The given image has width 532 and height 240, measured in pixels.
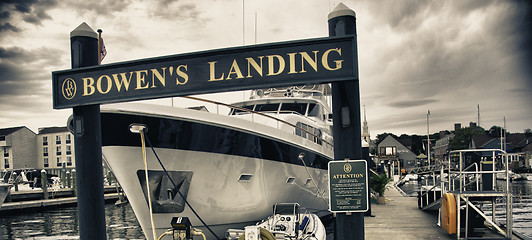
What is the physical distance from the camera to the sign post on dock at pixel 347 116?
4.34 meters

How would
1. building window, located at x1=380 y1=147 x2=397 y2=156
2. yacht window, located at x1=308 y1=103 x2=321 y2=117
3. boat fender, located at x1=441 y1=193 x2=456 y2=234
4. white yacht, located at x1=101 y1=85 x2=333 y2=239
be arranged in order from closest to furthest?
white yacht, located at x1=101 y1=85 x2=333 y2=239 < boat fender, located at x1=441 y1=193 x2=456 y2=234 < yacht window, located at x1=308 y1=103 x2=321 y2=117 < building window, located at x1=380 y1=147 x2=397 y2=156

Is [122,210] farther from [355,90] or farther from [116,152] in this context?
[355,90]

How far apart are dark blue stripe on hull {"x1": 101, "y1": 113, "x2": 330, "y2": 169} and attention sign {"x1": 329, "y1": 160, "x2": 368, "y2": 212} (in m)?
5.19

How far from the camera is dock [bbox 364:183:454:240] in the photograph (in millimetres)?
10336

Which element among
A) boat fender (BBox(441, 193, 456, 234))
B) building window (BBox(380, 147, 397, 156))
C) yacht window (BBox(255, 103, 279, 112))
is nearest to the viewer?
boat fender (BBox(441, 193, 456, 234))

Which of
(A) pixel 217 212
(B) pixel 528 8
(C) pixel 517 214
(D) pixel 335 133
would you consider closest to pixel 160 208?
(A) pixel 217 212

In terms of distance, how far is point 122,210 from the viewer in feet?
87.6

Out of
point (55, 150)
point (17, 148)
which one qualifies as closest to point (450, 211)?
point (55, 150)

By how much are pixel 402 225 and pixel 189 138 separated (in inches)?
259

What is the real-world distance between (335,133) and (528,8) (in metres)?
23.3

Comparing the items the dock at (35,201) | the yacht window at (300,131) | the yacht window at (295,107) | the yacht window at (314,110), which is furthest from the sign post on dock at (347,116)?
the dock at (35,201)

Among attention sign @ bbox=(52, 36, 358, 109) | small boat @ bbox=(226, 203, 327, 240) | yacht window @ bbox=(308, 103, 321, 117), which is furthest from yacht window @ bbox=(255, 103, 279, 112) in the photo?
attention sign @ bbox=(52, 36, 358, 109)

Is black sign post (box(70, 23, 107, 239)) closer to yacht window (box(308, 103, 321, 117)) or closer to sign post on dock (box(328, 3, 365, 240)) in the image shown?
sign post on dock (box(328, 3, 365, 240))

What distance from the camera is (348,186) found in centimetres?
451
